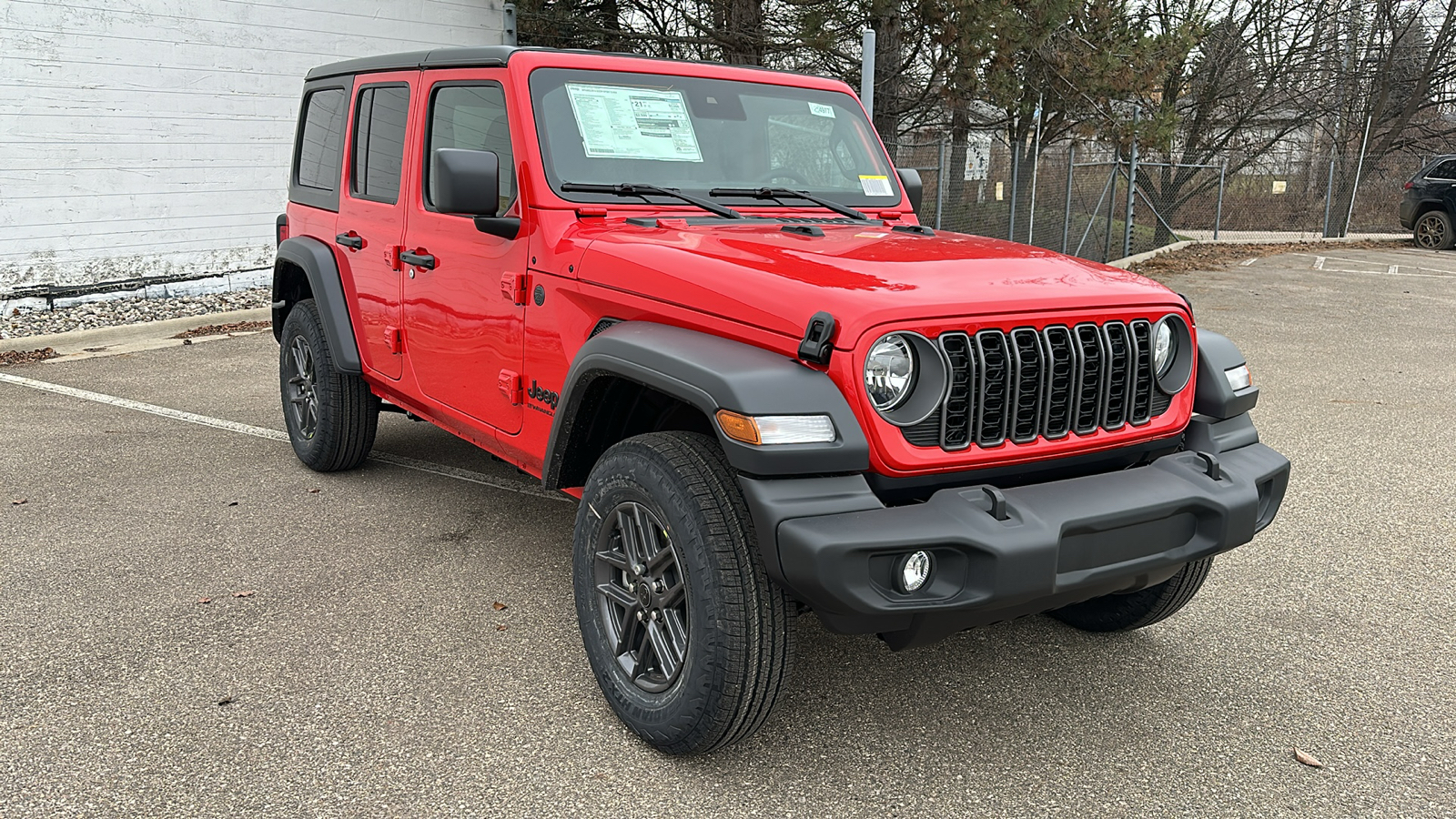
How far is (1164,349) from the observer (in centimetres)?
312

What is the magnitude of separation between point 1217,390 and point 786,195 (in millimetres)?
1587

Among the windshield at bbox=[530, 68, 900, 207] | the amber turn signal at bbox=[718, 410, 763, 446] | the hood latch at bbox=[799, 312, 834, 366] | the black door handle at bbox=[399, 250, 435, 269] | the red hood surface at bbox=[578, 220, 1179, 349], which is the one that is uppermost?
the windshield at bbox=[530, 68, 900, 207]

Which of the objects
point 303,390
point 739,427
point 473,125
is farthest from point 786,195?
point 303,390

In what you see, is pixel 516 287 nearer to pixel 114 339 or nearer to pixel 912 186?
pixel 912 186

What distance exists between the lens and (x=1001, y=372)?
273cm

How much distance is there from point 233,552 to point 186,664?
102cm

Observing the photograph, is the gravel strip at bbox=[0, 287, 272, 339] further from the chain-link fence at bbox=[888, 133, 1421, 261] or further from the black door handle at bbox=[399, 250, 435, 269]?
the chain-link fence at bbox=[888, 133, 1421, 261]

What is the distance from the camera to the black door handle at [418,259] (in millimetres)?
4160

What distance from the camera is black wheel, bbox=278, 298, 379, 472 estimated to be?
5074 millimetres

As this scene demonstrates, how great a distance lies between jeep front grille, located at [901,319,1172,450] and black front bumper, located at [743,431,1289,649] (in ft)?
0.50

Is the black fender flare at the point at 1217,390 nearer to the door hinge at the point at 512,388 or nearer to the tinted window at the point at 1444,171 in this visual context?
the door hinge at the point at 512,388

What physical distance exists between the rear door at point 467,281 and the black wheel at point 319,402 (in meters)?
0.81

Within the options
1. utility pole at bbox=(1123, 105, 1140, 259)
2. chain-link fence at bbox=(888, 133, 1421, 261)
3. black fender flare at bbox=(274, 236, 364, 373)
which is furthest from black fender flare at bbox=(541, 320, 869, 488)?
utility pole at bbox=(1123, 105, 1140, 259)

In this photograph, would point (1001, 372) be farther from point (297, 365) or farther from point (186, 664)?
point (297, 365)
